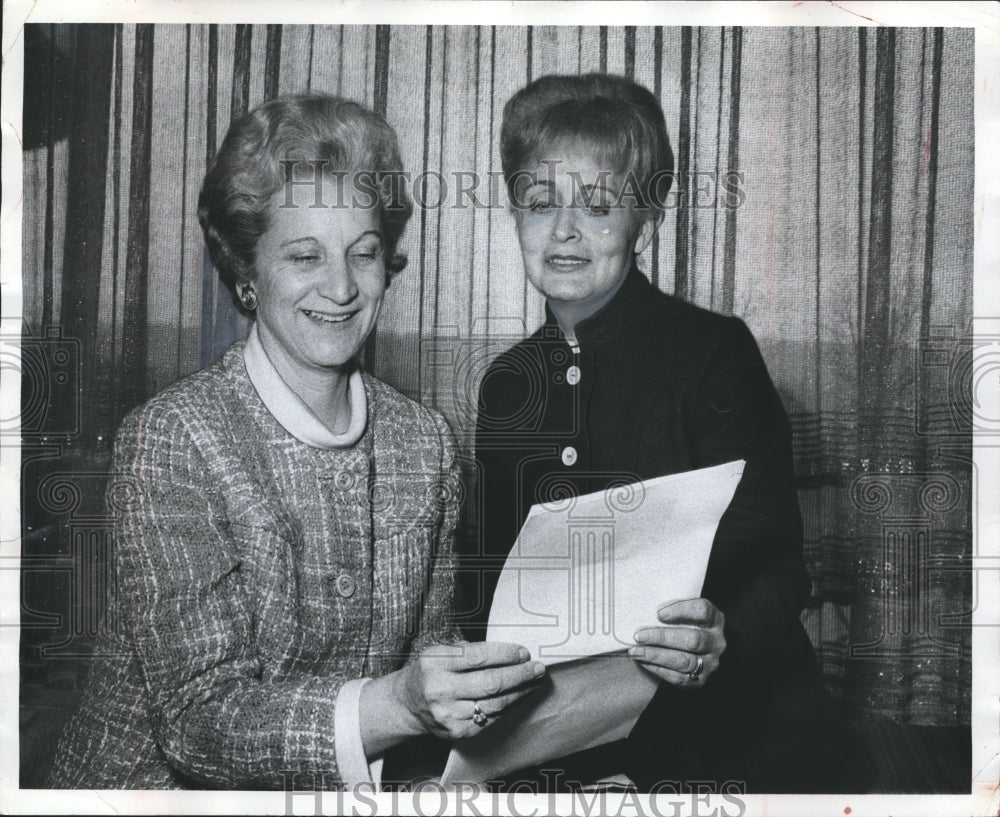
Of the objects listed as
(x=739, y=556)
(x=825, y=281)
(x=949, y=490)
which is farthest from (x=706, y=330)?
(x=949, y=490)

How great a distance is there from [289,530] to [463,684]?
521 millimetres

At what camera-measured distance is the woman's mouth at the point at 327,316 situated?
7.54ft

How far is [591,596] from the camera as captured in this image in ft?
7.68

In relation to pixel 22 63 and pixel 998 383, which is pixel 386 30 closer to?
pixel 22 63

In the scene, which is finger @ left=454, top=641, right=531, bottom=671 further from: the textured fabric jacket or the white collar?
the white collar

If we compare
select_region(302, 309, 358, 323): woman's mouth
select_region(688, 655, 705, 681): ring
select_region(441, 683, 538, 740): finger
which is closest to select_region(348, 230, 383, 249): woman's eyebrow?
select_region(302, 309, 358, 323): woman's mouth

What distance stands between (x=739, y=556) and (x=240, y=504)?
115 centimetres

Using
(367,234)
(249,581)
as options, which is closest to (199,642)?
(249,581)

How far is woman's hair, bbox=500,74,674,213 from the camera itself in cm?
235

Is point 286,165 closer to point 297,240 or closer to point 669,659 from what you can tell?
point 297,240

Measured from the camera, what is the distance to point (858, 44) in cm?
243

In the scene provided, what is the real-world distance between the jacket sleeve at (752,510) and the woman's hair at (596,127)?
0.42 metres

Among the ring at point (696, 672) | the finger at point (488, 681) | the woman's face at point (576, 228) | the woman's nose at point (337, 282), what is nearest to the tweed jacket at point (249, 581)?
the finger at point (488, 681)

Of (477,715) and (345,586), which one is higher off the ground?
(345,586)
